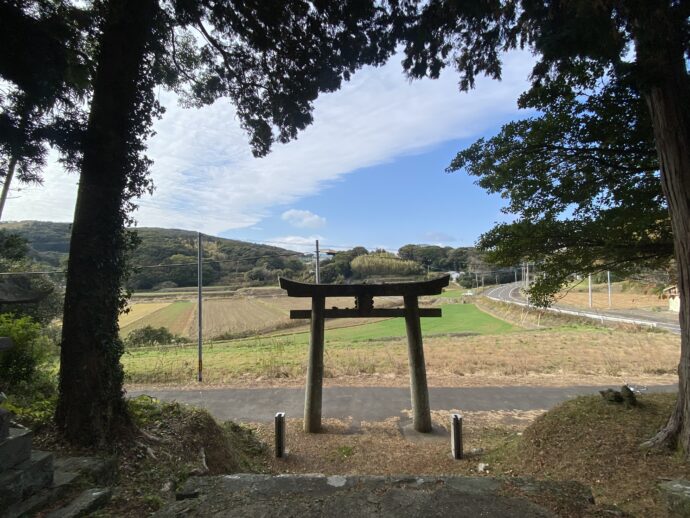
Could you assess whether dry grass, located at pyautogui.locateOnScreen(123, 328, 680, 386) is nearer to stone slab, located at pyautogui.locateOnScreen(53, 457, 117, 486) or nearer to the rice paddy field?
the rice paddy field

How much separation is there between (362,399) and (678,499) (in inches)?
297

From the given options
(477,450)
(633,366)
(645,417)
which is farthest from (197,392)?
(633,366)

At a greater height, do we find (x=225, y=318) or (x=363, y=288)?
(x=363, y=288)

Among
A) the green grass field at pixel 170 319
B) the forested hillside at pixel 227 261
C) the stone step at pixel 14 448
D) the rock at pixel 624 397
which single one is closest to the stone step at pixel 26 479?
the stone step at pixel 14 448

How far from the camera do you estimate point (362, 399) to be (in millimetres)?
9242

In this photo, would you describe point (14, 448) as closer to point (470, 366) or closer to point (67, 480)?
point (67, 480)

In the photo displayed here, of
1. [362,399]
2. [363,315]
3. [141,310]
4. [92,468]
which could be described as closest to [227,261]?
[362,399]

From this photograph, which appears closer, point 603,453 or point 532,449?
point 603,453

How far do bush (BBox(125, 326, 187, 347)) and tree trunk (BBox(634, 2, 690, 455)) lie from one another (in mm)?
25712

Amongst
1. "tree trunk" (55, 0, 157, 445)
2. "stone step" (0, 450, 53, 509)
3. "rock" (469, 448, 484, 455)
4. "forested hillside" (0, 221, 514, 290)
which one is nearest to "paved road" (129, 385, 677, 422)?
"rock" (469, 448, 484, 455)

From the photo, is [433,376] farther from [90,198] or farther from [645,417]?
[90,198]

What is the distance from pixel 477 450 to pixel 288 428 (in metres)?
3.69

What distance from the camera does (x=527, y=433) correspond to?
17.9 ft

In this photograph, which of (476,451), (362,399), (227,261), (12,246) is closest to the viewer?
(12,246)
